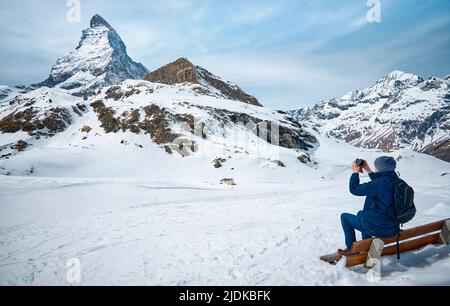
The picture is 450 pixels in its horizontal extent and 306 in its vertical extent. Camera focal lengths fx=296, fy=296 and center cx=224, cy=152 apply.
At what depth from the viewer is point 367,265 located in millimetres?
5844

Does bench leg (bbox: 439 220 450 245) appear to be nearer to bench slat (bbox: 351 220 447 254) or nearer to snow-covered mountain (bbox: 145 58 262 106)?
bench slat (bbox: 351 220 447 254)

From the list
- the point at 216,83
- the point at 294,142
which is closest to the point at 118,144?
the point at 294,142

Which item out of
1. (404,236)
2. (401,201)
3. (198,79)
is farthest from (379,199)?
(198,79)

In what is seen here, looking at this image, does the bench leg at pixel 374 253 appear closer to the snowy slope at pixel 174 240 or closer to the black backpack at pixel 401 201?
the snowy slope at pixel 174 240

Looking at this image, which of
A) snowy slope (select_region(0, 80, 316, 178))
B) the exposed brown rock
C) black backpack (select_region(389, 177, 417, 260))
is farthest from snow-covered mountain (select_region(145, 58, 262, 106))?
black backpack (select_region(389, 177, 417, 260))

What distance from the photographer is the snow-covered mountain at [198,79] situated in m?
116

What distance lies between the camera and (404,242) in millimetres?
6340

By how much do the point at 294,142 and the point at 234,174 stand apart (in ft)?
112

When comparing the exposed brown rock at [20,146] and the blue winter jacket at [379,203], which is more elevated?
the exposed brown rock at [20,146]

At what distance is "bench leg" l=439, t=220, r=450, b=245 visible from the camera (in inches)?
261

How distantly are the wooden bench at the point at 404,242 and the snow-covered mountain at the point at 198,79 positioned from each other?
108 m

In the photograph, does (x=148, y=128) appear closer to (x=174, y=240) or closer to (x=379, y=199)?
(x=174, y=240)

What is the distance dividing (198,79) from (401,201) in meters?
114

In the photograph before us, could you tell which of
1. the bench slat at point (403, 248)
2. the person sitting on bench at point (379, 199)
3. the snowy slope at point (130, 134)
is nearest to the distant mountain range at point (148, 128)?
the snowy slope at point (130, 134)
